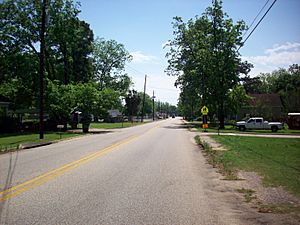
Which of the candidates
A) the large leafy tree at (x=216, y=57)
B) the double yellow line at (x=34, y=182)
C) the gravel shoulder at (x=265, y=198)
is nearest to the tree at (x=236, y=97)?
the large leafy tree at (x=216, y=57)

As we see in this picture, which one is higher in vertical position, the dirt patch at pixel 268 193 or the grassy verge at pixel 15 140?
the grassy verge at pixel 15 140

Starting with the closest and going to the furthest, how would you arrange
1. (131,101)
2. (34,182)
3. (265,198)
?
1. (265,198)
2. (34,182)
3. (131,101)

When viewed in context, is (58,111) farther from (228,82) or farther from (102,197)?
(102,197)

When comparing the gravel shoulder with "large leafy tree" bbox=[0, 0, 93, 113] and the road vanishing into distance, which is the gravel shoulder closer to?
the road vanishing into distance

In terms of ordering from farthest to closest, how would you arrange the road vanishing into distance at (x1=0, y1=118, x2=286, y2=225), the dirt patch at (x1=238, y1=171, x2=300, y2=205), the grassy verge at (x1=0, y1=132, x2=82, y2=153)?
the grassy verge at (x1=0, y1=132, x2=82, y2=153), the dirt patch at (x1=238, y1=171, x2=300, y2=205), the road vanishing into distance at (x1=0, y1=118, x2=286, y2=225)

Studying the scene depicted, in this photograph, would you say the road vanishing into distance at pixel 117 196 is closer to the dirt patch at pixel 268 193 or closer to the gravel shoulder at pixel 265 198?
the gravel shoulder at pixel 265 198

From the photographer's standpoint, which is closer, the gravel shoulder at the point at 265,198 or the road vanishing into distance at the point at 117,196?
the road vanishing into distance at the point at 117,196

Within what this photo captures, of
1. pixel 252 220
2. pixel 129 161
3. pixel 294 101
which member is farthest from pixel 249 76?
pixel 252 220

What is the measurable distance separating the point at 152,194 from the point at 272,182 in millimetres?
3473

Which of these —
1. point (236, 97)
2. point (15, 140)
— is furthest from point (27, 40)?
point (236, 97)

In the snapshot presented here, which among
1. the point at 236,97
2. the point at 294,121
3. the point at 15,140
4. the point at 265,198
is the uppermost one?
the point at 236,97

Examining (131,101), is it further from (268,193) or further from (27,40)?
(268,193)

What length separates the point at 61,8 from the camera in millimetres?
42375

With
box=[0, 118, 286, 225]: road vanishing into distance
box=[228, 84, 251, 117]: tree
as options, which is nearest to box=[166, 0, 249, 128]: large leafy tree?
box=[228, 84, 251, 117]: tree
